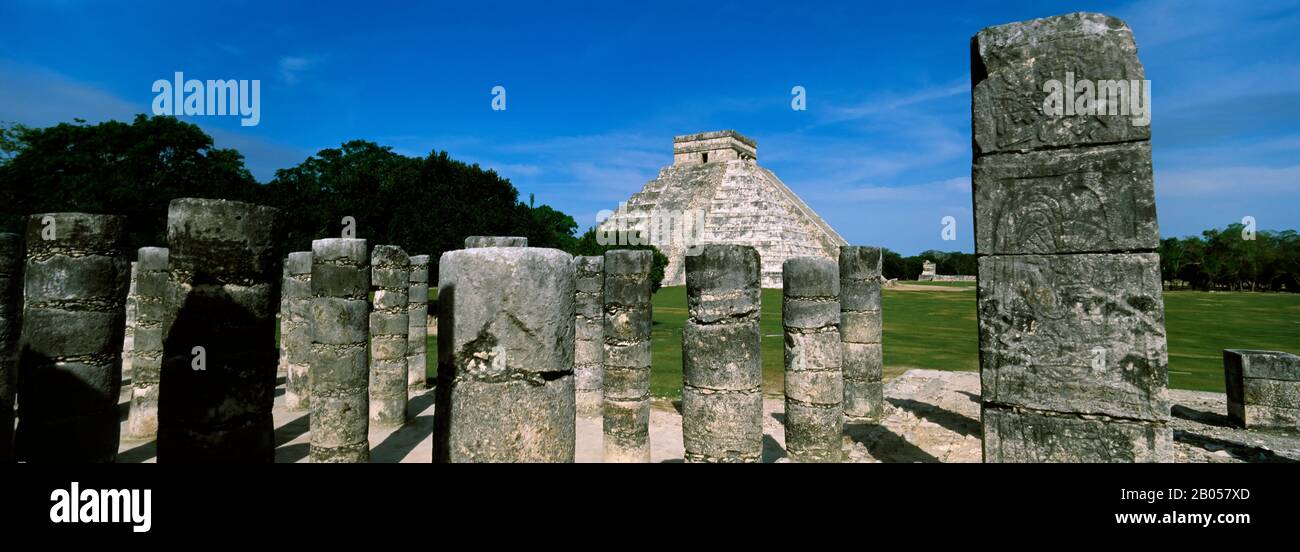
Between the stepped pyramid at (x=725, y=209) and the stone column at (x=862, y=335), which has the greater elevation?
the stepped pyramid at (x=725, y=209)

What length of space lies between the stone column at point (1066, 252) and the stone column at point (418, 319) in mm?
10634

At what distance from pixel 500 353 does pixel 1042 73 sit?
416 cm

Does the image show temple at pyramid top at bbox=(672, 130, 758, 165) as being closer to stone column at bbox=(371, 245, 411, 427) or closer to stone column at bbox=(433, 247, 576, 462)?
stone column at bbox=(371, 245, 411, 427)

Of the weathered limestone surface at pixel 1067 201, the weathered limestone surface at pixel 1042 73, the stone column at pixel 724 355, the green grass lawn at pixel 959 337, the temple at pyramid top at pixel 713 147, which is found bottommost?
the green grass lawn at pixel 959 337

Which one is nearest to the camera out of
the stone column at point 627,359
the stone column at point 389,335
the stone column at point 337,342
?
the stone column at point 337,342

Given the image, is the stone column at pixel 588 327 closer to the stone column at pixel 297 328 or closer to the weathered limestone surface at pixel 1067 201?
the stone column at pixel 297 328

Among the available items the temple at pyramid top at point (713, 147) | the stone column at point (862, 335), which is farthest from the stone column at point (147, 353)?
the temple at pyramid top at point (713, 147)

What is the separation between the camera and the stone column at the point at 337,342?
7488 millimetres

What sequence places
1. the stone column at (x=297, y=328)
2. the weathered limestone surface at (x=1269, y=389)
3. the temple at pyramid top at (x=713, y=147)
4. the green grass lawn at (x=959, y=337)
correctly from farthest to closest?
the temple at pyramid top at (x=713, y=147), the green grass lawn at (x=959, y=337), the stone column at (x=297, y=328), the weathered limestone surface at (x=1269, y=389)

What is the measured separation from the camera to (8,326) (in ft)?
16.4

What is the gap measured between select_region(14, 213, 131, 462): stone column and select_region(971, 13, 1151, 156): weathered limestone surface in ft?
24.4
